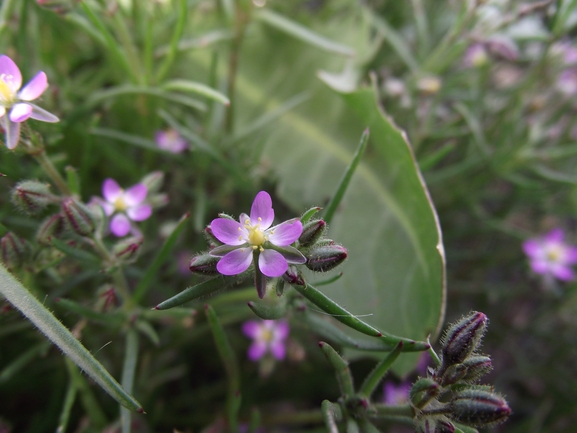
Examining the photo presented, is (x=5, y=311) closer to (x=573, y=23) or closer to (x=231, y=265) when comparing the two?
(x=231, y=265)

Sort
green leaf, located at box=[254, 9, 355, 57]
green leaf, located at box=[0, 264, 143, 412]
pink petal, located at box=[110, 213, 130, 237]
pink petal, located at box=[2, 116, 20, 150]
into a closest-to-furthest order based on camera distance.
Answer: green leaf, located at box=[0, 264, 143, 412] → pink petal, located at box=[2, 116, 20, 150] → pink petal, located at box=[110, 213, 130, 237] → green leaf, located at box=[254, 9, 355, 57]

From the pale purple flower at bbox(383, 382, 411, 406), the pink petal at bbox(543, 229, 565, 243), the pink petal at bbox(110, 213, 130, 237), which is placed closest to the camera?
the pink petal at bbox(110, 213, 130, 237)

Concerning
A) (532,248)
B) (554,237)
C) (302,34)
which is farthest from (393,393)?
(302,34)

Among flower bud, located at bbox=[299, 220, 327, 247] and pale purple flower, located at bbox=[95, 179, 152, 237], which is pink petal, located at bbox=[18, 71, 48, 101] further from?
flower bud, located at bbox=[299, 220, 327, 247]

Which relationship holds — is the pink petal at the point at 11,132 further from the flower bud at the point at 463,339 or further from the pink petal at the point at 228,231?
the flower bud at the point at 463,339

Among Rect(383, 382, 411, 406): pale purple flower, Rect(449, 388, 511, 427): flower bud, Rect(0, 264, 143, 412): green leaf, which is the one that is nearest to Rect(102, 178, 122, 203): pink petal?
Rect(0, 264, 143, 412): green leaf

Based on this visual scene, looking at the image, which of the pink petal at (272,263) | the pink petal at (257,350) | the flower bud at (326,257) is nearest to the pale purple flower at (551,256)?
the pink petal at (257,350)

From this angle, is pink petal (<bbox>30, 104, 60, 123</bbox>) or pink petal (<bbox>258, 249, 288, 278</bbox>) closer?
pink petal (<bbox>258, 249, 288, 278</bbox>)
